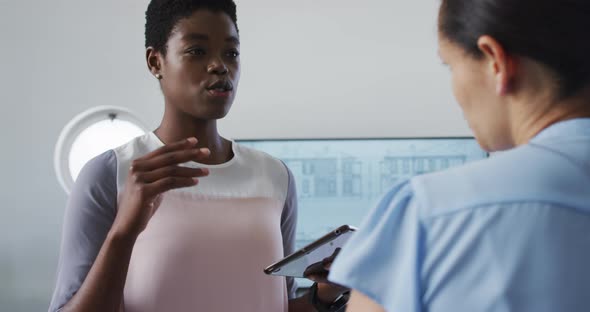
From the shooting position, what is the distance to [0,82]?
316 centimetres

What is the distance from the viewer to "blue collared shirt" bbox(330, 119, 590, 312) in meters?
0.60

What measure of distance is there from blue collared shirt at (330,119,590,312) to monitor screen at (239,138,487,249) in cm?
230

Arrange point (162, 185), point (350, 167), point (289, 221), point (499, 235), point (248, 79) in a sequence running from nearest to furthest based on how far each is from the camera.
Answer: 1. point (499, 235)
2. point (162, 185)
3. point (289, 221)
4. point (350, 167)
5. point (248, 79)

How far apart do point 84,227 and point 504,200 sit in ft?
2.55

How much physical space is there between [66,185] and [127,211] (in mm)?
1502

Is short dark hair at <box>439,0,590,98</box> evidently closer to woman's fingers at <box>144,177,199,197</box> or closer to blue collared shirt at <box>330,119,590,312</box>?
blue collared shirt at <box>330,119,590,312</box>

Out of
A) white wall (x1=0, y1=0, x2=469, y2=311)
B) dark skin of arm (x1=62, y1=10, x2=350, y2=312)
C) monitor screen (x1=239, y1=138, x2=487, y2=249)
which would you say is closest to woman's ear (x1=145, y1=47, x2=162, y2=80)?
dark skin of arm (x1=62, y1=10, x2=350, y2=312)

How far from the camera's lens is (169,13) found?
4.34 feet

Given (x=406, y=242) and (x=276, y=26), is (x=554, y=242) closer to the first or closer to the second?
(x=406, y=242)

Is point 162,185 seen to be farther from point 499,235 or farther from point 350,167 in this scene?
point 350,167

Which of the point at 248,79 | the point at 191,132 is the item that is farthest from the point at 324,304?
the point at 248,79

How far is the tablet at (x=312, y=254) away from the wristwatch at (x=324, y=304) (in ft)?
0.23

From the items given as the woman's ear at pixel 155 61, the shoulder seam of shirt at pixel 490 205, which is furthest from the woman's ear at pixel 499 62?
the woman's ear at pixel 155 61

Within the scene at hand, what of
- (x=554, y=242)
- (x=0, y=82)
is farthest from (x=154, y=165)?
(x=0, y=82)
